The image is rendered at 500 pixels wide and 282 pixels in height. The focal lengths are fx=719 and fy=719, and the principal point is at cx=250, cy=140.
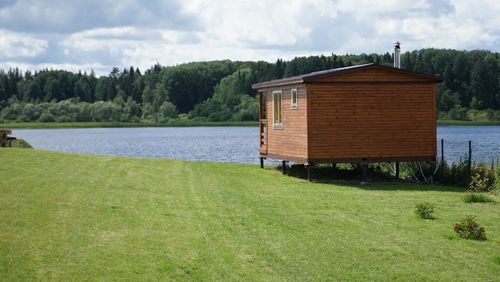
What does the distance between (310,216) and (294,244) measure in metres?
2.79

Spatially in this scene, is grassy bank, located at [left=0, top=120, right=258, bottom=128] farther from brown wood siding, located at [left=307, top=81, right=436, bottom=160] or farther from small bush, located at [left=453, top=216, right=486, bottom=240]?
small bush, located at [left=453, top=216, right=486, bottom=240]

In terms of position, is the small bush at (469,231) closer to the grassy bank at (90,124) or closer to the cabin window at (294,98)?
the cabin window at (294,98)

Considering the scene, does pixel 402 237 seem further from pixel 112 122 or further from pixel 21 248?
pixel 112 122

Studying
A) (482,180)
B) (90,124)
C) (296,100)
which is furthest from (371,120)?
(90,124)

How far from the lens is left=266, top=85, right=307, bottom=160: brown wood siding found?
2248 cm

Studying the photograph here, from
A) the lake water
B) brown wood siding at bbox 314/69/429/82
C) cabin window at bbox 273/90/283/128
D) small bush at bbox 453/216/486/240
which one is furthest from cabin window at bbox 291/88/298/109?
small bush at bbox 453/216/486/240

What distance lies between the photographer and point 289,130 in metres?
24.0

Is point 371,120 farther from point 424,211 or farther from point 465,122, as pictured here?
point 465,122

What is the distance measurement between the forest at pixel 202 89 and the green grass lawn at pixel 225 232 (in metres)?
94.5

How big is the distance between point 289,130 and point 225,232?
38.6 ft

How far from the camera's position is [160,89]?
14550cm

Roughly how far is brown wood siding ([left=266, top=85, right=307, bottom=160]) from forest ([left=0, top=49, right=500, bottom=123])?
282 feet

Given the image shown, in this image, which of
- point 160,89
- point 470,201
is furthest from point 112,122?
point 470,201

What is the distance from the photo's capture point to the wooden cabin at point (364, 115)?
2212cm
